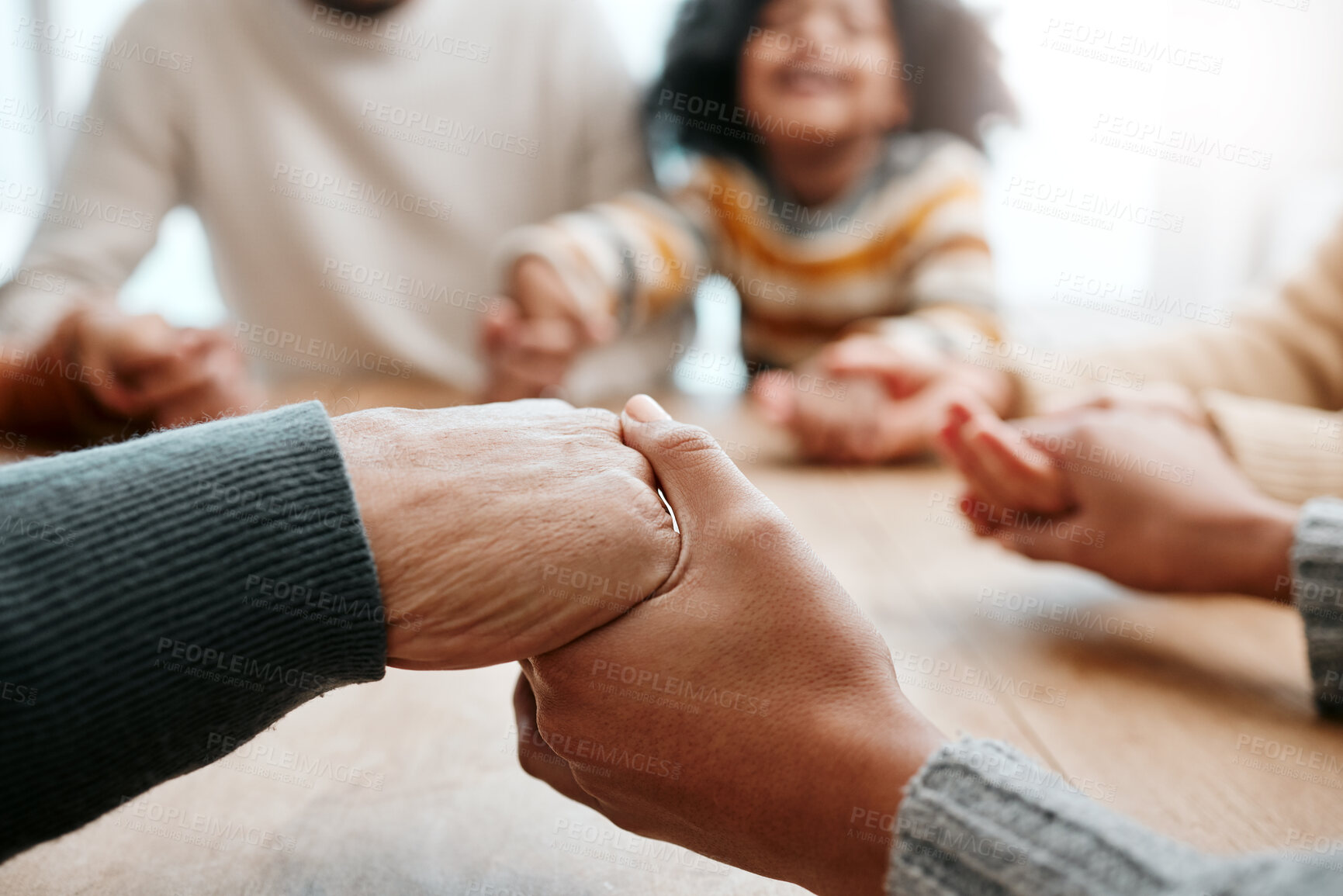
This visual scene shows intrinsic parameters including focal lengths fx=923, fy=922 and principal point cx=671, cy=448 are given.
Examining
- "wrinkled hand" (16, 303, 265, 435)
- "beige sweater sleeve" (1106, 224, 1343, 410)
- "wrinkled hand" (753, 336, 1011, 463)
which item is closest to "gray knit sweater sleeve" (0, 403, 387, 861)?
"wrinkled hand" (16, 303, 265, 435)

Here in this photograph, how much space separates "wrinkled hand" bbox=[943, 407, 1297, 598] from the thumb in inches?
14.1

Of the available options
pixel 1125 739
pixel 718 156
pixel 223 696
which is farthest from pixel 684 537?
pixel 718 156

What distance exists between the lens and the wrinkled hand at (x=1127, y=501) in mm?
671

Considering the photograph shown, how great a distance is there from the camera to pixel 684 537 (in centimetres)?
48

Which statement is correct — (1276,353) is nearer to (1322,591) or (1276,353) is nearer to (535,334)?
(1322,591)

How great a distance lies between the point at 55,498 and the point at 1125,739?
617mm

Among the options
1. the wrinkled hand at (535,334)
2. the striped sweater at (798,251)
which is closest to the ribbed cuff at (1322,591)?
the striped sweater at (798,251)

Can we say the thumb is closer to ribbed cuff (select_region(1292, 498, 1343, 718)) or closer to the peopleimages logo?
ribbed cuff (select_region(1292, 498, 1343, 718))

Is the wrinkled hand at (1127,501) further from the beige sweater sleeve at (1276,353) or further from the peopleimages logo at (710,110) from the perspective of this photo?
the peopleimages logo at (710,110)

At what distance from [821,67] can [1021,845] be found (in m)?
1.32

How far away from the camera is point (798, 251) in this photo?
60.2 inches

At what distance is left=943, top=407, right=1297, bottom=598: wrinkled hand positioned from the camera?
0.67 metres

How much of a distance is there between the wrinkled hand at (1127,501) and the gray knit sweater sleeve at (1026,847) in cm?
37

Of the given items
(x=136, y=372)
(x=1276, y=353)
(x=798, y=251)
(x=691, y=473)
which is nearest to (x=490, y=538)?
(x=691, y=473)
